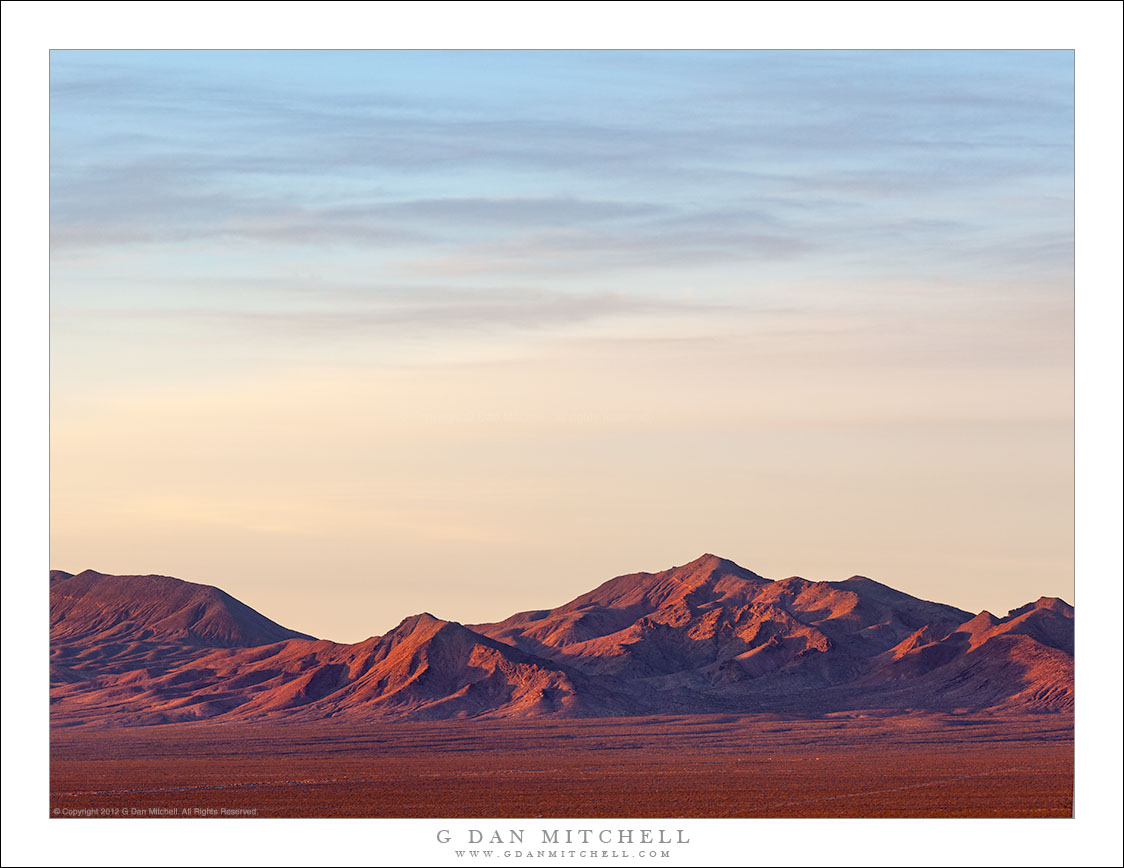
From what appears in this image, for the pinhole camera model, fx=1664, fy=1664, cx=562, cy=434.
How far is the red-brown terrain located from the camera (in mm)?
69438

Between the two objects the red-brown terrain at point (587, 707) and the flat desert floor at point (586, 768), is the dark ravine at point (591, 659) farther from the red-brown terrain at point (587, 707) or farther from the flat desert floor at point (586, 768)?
the flat desert floor at point (586, 768)

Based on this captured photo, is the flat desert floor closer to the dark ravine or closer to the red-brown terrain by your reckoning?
the red-brown terrain

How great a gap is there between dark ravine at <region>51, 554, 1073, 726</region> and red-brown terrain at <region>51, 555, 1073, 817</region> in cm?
31

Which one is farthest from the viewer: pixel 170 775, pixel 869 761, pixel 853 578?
pixel 853 578

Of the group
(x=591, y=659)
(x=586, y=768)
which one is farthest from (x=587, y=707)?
(x=586, y=768)

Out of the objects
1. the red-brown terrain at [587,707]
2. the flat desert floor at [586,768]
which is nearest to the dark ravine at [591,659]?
the red-brown terrain at [587,707]

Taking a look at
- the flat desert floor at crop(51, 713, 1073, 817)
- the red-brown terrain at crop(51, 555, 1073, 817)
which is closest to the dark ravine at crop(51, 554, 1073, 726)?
the red-brown terrain at crop(51, 555, 1073, 817)

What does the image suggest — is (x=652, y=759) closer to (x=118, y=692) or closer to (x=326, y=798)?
(x=326, y=798)

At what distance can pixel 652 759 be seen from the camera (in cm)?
9394

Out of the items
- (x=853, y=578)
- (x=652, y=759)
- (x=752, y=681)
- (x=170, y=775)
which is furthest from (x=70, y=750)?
(x=853, y=578)

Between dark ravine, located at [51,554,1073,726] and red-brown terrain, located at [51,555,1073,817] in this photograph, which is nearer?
red-brown terrain, located at [51,555,1073,817]

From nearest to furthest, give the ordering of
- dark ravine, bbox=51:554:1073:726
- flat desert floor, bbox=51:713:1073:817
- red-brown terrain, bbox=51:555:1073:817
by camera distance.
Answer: flat desert floor, bbox=51:713:1073:817, red-brown terrain, bbox=51:555:1073:817, dark ravine, bbox=51:554:1073:726

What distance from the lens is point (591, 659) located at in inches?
6142

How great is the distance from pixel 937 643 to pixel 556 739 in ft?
167
